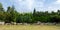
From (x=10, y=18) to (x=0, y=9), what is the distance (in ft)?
28.3

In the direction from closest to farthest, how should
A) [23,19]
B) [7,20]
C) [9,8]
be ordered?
[7,20]
[23,19]
[9,8]

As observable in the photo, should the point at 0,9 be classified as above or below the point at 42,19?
above

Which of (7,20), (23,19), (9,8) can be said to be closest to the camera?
(7,20)

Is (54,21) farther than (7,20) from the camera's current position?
Yes

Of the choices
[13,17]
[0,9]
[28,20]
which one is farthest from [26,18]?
[0,9]

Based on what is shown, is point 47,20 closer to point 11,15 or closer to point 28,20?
point 28,20

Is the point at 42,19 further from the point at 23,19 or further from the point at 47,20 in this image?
the point at 23,19

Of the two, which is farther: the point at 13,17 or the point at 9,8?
the point at 9,8

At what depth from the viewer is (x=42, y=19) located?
83.1 m

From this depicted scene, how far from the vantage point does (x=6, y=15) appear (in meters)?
70.4

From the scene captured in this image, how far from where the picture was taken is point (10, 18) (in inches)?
2817

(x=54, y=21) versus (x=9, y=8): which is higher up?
(x=9, y=8)

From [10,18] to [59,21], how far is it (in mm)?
23501

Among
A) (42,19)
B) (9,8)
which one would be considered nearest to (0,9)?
(9,8)
